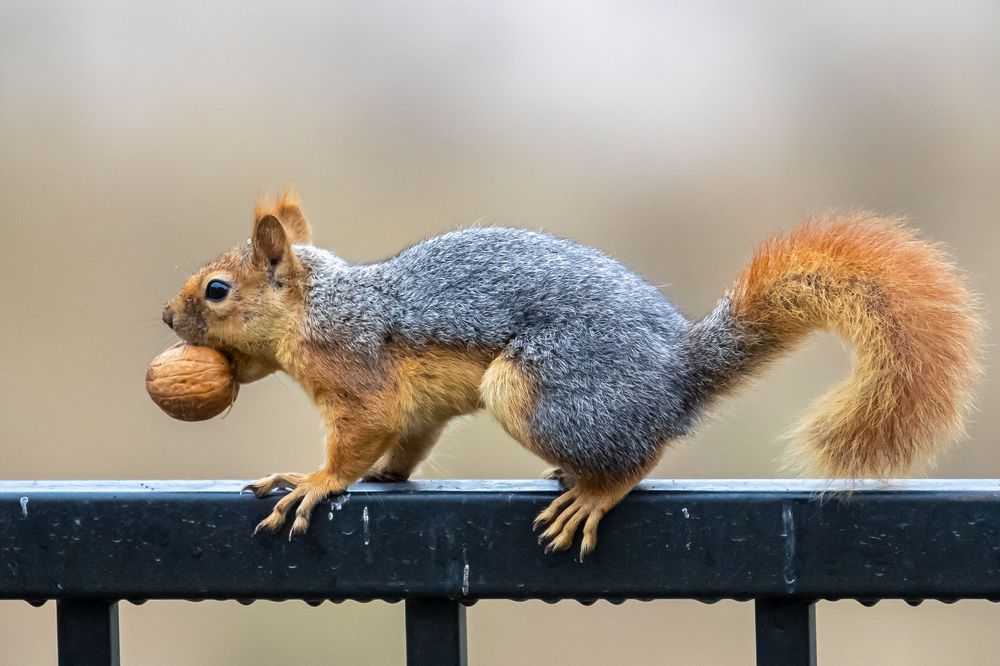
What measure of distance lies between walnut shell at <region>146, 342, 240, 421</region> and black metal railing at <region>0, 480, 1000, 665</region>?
0.13 meters

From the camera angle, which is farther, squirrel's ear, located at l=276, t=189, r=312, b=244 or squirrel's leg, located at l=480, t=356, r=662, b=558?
squirrel's ear, located at l=276, t=189, r=312, b=244

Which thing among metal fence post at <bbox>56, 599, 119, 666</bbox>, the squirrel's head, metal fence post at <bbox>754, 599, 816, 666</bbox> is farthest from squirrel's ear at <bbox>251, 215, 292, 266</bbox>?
metal fence post at <bbox>754, 599, 816, 666</bbox>

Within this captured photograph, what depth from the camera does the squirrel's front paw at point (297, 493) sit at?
770 mm

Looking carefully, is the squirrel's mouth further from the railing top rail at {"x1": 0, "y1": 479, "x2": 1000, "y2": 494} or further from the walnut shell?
the railing top rail at {"x1": 0, "y1": 479, "x2": 1000, "y2": 494}

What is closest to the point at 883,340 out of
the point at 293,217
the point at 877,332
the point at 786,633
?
the point at 877,332

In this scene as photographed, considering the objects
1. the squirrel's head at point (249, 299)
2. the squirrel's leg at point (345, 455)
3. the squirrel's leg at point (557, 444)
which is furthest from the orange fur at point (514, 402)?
the squirrel's head at point (249, 299)

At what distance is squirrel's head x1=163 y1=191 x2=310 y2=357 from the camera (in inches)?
37.8

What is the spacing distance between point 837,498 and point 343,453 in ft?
1.23

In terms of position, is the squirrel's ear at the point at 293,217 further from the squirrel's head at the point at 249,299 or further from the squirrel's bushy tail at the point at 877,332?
the squirrel's bushy tail at the point at 877,332

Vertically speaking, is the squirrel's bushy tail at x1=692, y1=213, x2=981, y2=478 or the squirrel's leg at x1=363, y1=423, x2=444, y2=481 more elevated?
the squirrel's bushy tail at x1=692, y1=213, x2=981, y2=478

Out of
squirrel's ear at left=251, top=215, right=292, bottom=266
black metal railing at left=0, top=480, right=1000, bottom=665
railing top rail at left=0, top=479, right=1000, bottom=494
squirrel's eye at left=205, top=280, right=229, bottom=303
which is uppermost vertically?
squirrel's ear at left=251, top=215, right=292, bottom=266

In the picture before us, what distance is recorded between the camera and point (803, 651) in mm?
746

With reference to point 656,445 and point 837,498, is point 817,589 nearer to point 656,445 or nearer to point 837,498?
point 837,498

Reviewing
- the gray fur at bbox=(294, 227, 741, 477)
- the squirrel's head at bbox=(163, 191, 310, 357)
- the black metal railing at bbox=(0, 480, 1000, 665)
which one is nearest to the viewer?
the black metal railing at bbox=(0, 480, 1000, 665)
